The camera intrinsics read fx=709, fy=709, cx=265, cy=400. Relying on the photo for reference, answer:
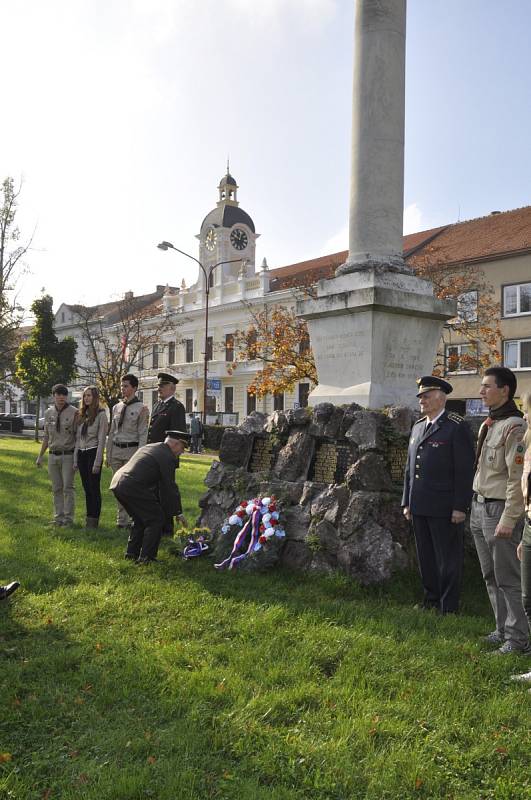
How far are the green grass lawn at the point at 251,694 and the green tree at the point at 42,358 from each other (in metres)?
29.6

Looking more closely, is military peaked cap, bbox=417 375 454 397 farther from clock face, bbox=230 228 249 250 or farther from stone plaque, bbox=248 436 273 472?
clock face, bbox=230 228 249 250

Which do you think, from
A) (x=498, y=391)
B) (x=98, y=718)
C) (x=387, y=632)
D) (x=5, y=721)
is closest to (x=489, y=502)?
(x=498, y=391)

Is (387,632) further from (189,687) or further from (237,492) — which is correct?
(237,492)

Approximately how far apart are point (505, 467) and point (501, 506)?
30 centimetres

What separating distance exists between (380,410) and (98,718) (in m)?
4.64

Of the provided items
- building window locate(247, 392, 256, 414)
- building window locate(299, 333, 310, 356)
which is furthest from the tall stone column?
building window locate(247, 392, 256, 414)

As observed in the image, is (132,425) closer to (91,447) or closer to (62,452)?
(91,447)

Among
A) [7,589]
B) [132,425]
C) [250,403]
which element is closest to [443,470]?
[7,589]

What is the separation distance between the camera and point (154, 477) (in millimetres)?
7664

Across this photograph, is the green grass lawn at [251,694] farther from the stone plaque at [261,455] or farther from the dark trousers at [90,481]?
the dark trousers at [90,481]

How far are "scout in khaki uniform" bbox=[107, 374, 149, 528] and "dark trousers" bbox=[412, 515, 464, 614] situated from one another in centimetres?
469

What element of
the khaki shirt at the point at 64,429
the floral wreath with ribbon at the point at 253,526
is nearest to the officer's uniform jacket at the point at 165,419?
the khaki shirt at the point at 64,429

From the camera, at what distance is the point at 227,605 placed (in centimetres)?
599

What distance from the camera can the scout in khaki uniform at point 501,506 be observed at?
16.8ft
